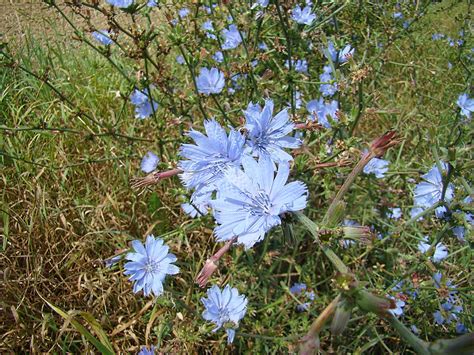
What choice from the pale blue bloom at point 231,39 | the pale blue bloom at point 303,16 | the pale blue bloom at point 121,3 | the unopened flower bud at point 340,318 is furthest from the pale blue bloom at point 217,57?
the unopened flower bud at point 340,318

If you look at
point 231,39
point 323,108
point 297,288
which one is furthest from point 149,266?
point 231,39

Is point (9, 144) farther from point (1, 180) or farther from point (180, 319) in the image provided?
point (180, 319)

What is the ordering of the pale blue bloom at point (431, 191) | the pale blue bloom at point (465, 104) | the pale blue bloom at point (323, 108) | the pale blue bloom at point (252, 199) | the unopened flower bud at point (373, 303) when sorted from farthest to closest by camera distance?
the pale blue bloom at point (465, 104)
the pale blue bloom at point (323, 108)
the pale blue bloom at point (431, 191)
the pale blue bloom at point (252, 199)
the unopened flower bud at point (373, 303)

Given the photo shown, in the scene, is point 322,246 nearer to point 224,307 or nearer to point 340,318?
point 340,318

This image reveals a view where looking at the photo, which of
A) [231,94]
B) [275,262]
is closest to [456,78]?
[231,94]

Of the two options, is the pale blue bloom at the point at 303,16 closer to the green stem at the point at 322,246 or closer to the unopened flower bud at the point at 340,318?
the green stem at the point at 322,246
